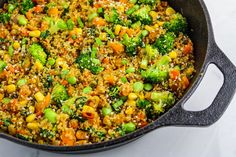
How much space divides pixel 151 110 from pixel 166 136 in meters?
0.38

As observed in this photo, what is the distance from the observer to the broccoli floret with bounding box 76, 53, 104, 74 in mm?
2621

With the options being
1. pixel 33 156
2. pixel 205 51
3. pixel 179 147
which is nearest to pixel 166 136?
pixel 179 147

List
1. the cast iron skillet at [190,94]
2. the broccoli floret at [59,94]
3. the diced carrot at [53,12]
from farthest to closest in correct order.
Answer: the diced carrot at [53,12], the broccoli floret at [59,94], the cast iron skillet at [190,94]

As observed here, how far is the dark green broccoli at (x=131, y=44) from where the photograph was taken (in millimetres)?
2674

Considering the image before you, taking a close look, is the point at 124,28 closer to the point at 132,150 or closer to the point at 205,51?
the point at 205,51

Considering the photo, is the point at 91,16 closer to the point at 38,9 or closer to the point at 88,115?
the point at 38,9

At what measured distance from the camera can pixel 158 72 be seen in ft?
8.43

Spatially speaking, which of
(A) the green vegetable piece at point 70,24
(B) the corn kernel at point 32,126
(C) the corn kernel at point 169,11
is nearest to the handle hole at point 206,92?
(C) the corn kernel at point 169,11

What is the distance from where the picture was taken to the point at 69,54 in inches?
106

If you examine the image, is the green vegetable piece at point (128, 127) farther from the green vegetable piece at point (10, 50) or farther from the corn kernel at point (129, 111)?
the green vegetable piece at point (10, 50)

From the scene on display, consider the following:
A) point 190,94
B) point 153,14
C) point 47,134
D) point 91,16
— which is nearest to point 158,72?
point 190,94

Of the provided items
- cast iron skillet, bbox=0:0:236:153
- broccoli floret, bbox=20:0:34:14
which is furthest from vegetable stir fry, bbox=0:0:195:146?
cast iron skillet, bbox=0:0:236:153

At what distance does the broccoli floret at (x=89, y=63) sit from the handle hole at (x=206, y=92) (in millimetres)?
584

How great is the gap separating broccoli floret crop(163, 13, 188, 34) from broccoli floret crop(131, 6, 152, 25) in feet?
0.32
